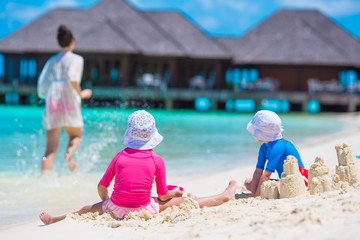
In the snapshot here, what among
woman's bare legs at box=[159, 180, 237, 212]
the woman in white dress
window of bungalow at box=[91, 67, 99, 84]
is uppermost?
window of bungalow at box=[91, 67, 99, 84]

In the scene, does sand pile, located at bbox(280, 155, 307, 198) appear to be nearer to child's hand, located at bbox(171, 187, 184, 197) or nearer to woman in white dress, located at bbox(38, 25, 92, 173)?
child's hand, located at bbox(171, 187, 184, 197)

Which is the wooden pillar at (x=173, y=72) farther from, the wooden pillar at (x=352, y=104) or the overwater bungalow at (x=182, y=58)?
the wooden pillar at (x=352, y=104)

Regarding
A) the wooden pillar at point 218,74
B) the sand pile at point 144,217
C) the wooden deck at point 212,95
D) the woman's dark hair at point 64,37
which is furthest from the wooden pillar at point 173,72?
the sand pile at point 144,217

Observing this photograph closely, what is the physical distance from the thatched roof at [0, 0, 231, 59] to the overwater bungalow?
0.21 feet

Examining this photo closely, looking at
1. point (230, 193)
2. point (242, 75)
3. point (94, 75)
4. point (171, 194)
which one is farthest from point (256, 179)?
point (242, 75)

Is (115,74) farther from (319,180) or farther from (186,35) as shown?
(319,180)

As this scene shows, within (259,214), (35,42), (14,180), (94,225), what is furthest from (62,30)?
(35,42)

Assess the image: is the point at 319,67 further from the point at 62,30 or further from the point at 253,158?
the point at 62,30

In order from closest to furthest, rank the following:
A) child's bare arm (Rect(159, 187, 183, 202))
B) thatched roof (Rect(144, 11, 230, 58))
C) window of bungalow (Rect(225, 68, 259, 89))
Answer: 1. child's bare arm (Rect(159, 187, 183, 202))
2. thatched roof (Rect(144, 11, 230, 58))
3. window of bungalow (Rect(225, 68, 259, 89))

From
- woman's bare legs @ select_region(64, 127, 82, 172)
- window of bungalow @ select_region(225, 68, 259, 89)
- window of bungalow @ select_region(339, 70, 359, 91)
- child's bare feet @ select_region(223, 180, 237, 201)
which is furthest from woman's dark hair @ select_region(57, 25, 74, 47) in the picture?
window of bungalow @ select_region(339, 70, 359, 91)

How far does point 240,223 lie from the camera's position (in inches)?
125

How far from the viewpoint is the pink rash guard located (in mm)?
3771

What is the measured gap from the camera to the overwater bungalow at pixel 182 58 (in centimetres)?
2933

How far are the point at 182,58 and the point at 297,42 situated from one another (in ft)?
26.5
